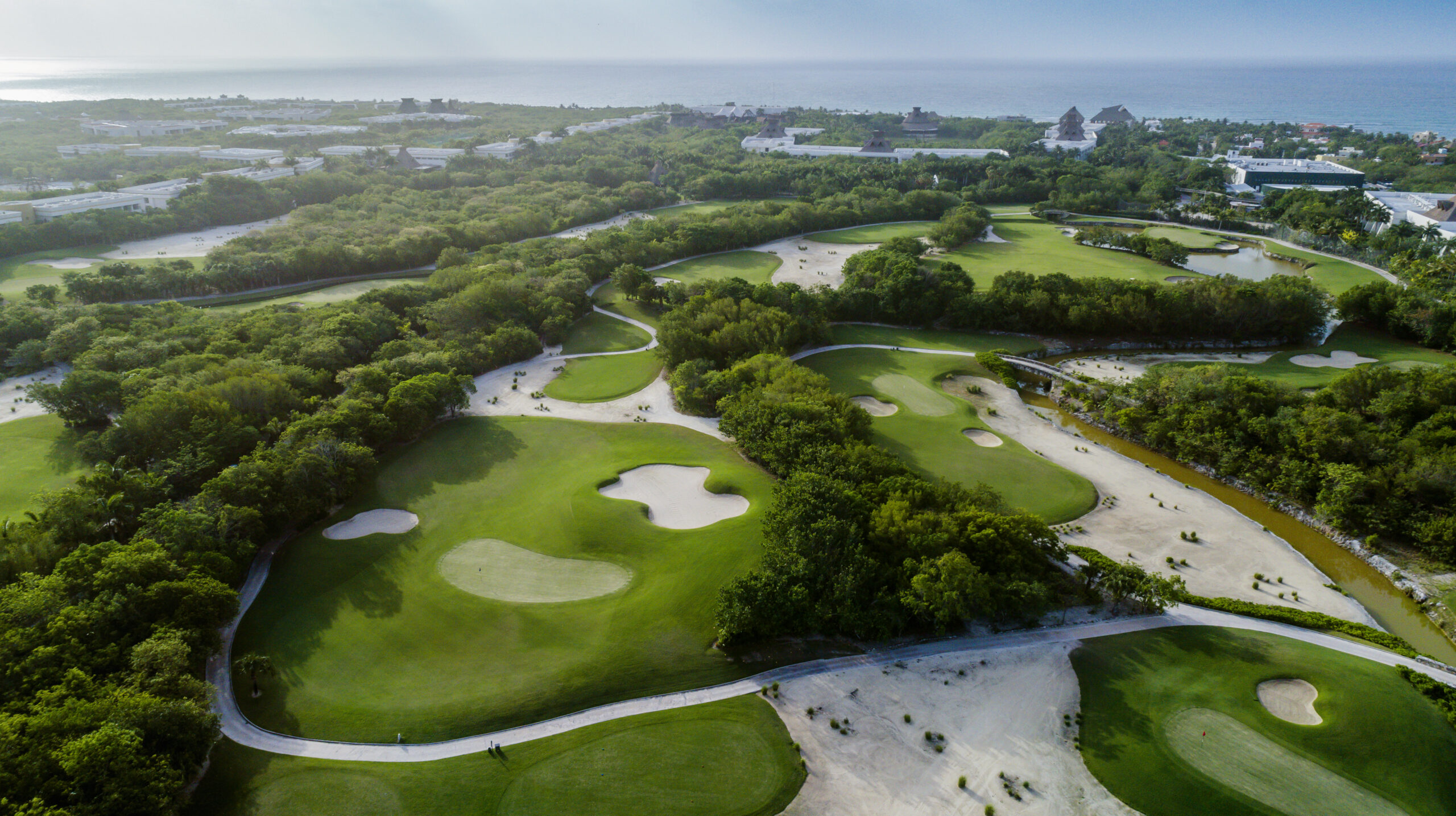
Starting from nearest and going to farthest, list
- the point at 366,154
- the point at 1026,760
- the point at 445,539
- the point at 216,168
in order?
the point at 1026,760, the point at 445,539, the point at 216,168, the point at 366,154

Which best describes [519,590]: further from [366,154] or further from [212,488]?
[366,154]

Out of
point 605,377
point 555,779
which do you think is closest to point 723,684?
point 555,779

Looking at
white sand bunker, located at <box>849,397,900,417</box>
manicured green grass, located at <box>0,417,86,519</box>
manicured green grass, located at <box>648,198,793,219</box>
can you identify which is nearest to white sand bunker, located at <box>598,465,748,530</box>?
white sand bunker, located at <box>849,397,900,417</box>

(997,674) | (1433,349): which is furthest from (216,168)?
(1433,349)

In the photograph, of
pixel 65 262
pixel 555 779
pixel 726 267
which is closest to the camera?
pixel 555 779

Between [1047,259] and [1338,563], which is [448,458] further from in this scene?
[1047,259]

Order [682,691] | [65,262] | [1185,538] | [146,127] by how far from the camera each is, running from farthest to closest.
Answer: [146,127] < [65,262] < [1185,538] < [682,691]
